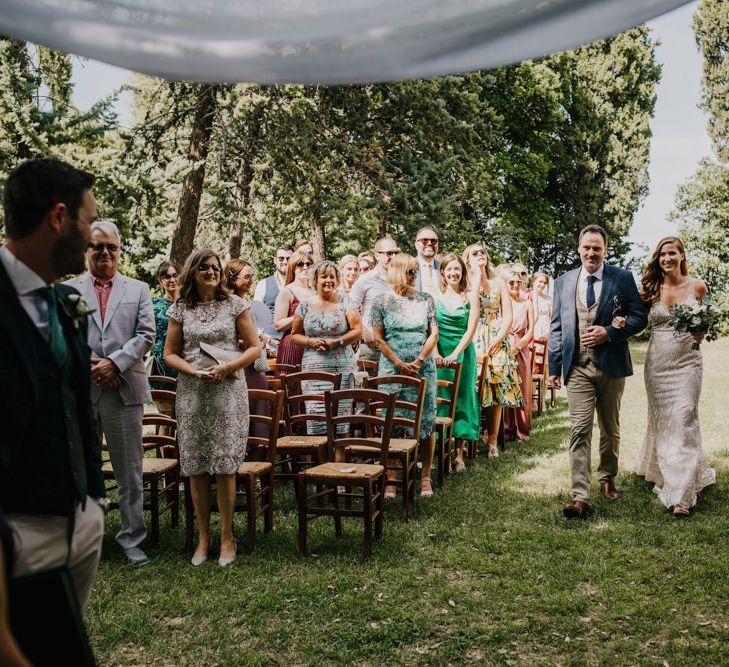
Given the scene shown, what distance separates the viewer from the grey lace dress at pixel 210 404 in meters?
5.12

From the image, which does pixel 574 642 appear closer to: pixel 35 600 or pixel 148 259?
pixel 35 600

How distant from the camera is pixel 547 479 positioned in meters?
7.48

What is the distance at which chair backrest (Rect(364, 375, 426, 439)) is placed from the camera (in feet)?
20.8

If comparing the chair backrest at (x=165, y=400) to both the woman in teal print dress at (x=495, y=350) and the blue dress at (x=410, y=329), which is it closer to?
the blue dress at (x=410, y=329)

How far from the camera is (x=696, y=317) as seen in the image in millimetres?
6074

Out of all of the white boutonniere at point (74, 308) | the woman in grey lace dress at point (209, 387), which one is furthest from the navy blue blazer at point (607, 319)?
the white boutonniere at point (74, 308)

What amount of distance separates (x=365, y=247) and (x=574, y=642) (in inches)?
442

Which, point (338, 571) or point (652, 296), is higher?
point (652, 296)

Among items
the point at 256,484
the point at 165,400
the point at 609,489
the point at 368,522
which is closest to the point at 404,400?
the point at 256,484

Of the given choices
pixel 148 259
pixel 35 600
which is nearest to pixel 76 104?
pixel 148 259

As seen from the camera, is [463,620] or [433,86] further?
[433,86]

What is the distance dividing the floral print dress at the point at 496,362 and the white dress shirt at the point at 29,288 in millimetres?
7305

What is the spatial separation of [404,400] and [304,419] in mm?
962

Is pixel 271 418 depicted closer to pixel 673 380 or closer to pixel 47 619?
pixel 673 380
